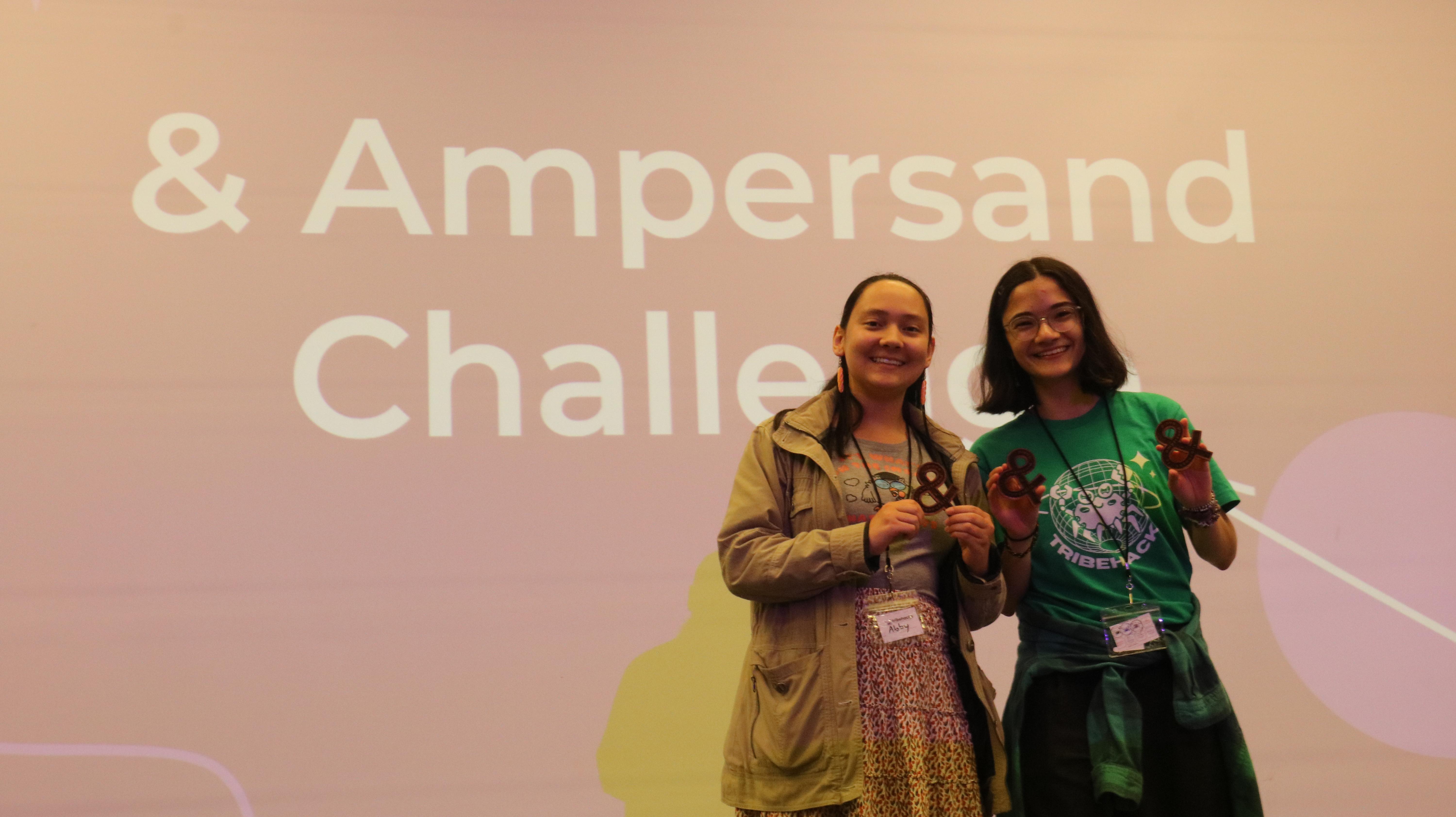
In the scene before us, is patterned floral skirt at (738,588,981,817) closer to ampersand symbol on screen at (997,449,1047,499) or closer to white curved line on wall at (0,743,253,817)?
ampersand symbol on screen at (997,449,1047,499)

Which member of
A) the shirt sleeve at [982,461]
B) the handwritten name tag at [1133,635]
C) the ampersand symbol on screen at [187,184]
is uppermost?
the ampersand symbol on screen at [187,184]

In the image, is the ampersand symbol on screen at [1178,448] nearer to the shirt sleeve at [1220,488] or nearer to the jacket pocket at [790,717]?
the shirt sleeve at [1220,488]

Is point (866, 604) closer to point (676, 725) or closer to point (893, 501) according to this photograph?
point (893, 501)

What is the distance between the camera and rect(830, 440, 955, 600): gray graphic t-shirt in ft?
5.98

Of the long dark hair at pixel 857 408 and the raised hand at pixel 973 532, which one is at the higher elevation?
the long dark hair at pixel 857 408

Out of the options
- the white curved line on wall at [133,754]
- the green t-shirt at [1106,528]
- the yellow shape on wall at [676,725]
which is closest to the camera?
the green t-shirt at [1106,528]

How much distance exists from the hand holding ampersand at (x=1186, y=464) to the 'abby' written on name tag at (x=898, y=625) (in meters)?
0.43

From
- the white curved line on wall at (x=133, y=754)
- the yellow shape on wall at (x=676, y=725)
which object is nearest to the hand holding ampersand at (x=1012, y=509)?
the yellow shape on wall at (x=676, y=725)

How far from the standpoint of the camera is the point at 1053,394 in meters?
1.96

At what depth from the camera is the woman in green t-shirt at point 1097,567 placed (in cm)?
173

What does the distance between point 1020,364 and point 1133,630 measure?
461 mm

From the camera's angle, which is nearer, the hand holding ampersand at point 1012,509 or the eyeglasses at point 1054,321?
Result: the hand holding ampersand at point 1012,509

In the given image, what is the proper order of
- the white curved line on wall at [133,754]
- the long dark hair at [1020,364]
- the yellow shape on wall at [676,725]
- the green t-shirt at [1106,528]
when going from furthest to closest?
1. the yellow shape on wall at [676,725]
2. the white curved line on wall at [133,754]
3. the long dark hair at [1020,364]
4. the green t-shirt at [1106,528]

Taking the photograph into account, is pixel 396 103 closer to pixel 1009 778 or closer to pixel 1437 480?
pixel 1009 778
